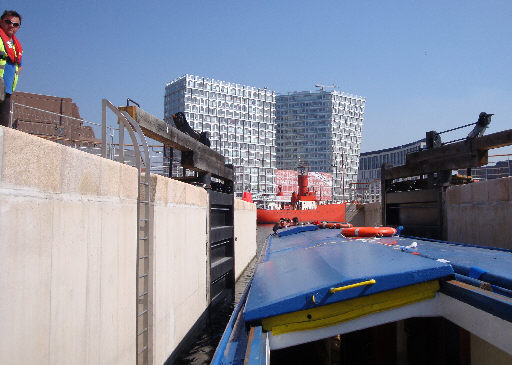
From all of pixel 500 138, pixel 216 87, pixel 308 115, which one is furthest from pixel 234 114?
pixel 500 138

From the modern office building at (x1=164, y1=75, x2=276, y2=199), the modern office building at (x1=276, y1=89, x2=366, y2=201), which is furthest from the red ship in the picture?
the modern office building at (x1=276, y1=89, x2=366, y2=201)

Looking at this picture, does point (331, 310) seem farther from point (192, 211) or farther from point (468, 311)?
point (192, 211)

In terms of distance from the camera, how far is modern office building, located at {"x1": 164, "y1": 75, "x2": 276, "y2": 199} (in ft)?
304

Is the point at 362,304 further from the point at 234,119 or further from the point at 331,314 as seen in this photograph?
the point at 234,119

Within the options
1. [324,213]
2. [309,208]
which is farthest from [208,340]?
[324,213]

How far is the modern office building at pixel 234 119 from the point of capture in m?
92.8

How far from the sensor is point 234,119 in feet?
324

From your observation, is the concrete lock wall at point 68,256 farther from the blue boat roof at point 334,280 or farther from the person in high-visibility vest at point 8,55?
the blue boat roof at point 334,280

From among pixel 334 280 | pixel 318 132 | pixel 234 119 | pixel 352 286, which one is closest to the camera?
pixel 352 286

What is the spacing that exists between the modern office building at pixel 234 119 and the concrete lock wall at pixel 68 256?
82.6 m

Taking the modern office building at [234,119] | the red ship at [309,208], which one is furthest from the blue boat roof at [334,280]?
the modern office building at [234,119]

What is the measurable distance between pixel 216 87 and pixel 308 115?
30469mm

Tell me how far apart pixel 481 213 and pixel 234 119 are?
Answer: 92709 mm

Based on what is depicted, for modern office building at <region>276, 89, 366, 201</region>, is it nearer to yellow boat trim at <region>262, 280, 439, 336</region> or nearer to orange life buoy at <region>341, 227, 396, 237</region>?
orange life buoy at <region>341, 227, 396, 237</region>
